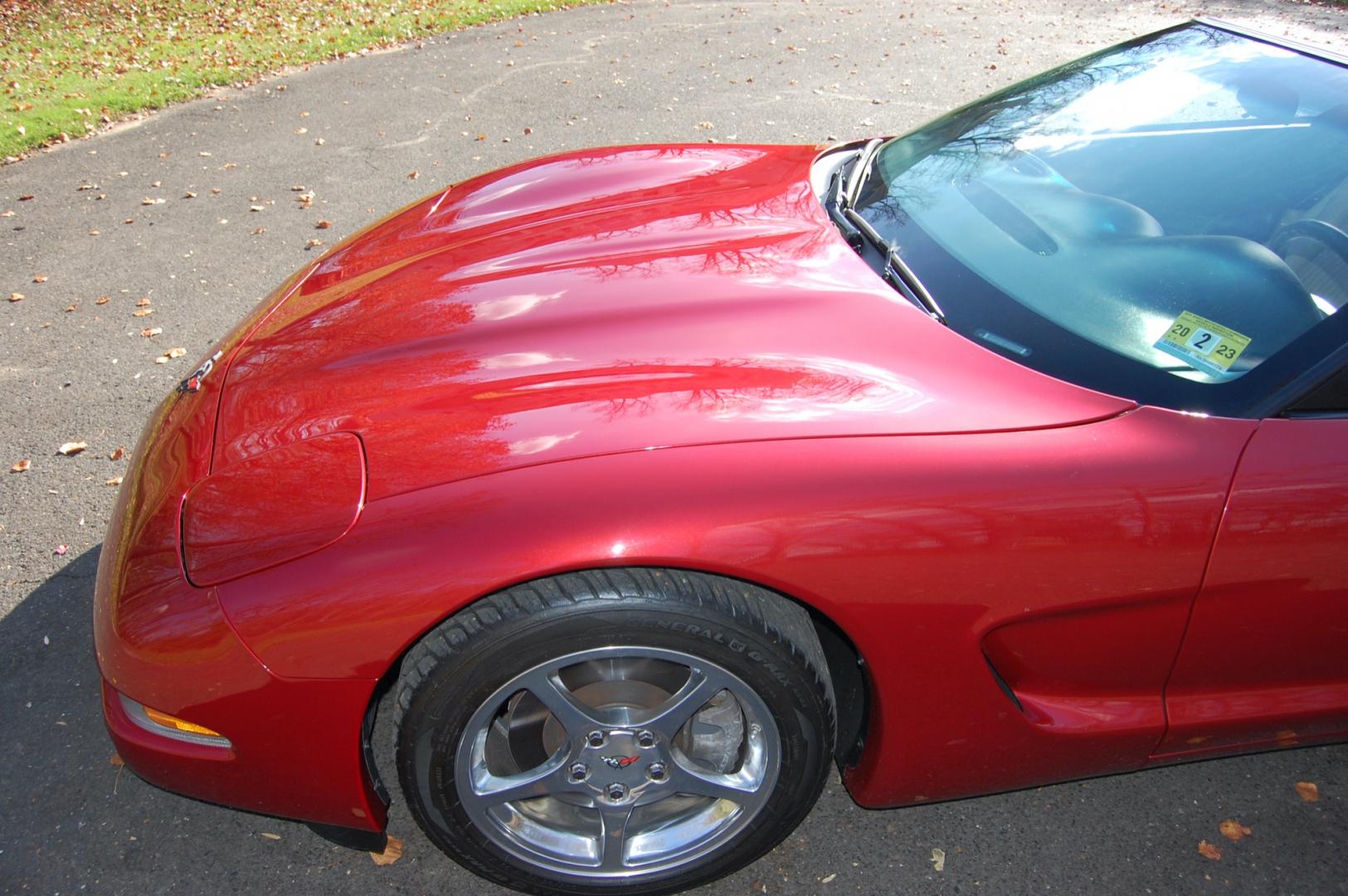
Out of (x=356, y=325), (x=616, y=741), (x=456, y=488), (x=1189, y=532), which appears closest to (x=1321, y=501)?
(x=1189, y=532)

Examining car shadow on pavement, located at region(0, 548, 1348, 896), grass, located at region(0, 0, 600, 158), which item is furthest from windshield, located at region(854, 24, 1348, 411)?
grass, located at region(0, 0, 600, 158)

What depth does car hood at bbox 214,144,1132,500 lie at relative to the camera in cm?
188

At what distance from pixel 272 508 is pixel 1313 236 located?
2.18 m

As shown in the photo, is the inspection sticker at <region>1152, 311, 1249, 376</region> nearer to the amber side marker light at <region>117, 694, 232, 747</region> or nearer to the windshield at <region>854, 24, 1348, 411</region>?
the windshield at <region>854, 24, 1348, 411</region>

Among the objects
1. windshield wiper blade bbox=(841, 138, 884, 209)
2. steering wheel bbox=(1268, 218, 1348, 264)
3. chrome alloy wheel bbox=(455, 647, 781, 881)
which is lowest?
chrome alloy wheel bbox=(455, 647, 781, 881)

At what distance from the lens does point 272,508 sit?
1935mm

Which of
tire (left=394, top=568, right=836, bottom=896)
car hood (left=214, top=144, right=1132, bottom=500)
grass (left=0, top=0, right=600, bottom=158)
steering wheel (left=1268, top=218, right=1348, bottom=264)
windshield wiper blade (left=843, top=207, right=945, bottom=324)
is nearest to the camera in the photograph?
tire (left=394, top=568, right=836, bottom=896)

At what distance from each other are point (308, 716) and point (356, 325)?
104 centimetres

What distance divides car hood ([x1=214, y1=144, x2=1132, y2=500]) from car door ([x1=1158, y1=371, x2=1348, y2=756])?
30cm

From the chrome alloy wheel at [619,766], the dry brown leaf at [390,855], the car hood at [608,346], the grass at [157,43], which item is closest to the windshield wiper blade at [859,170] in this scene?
the car hood at [608,346]

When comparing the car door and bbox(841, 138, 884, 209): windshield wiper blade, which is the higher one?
bbox(841, 138, 884, 209): windshield wiper blade

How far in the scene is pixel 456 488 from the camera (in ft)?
5.98

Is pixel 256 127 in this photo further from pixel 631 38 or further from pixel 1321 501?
pixel 1321 501

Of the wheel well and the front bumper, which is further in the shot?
the wheel well
